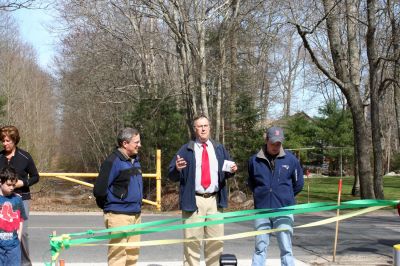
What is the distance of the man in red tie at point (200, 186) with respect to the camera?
20.0 feet

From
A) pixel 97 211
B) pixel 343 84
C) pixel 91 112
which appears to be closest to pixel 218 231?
pixel 97 211

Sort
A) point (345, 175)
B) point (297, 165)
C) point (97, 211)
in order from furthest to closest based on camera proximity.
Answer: point (345, 175)
point (97, 211)
point (297, 165)

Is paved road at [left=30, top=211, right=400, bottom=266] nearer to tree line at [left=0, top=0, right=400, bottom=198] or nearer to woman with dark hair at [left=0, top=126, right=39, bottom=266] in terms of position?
woman with dark hair at [left=0, top=126, right=39, bottom=266]

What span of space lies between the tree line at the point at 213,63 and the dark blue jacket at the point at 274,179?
10609 millimetres

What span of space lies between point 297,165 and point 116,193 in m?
2.02

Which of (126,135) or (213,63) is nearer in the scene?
(126,135)

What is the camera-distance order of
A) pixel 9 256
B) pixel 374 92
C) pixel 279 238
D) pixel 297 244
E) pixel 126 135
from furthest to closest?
pixel 374 92, pixel 297 244, pixel 279 238, pixel 126 135, pixel 9 256

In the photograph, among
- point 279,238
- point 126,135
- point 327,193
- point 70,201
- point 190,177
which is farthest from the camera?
point 327,193

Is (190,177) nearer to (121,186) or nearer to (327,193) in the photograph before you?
(121,186)

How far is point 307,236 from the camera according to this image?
433 inches

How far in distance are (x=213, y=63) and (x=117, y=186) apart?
586 inches

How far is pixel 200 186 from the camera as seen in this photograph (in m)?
6.15

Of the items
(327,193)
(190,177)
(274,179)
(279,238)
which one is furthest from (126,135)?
(327,193)

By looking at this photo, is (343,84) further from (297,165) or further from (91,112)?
(91,112)
